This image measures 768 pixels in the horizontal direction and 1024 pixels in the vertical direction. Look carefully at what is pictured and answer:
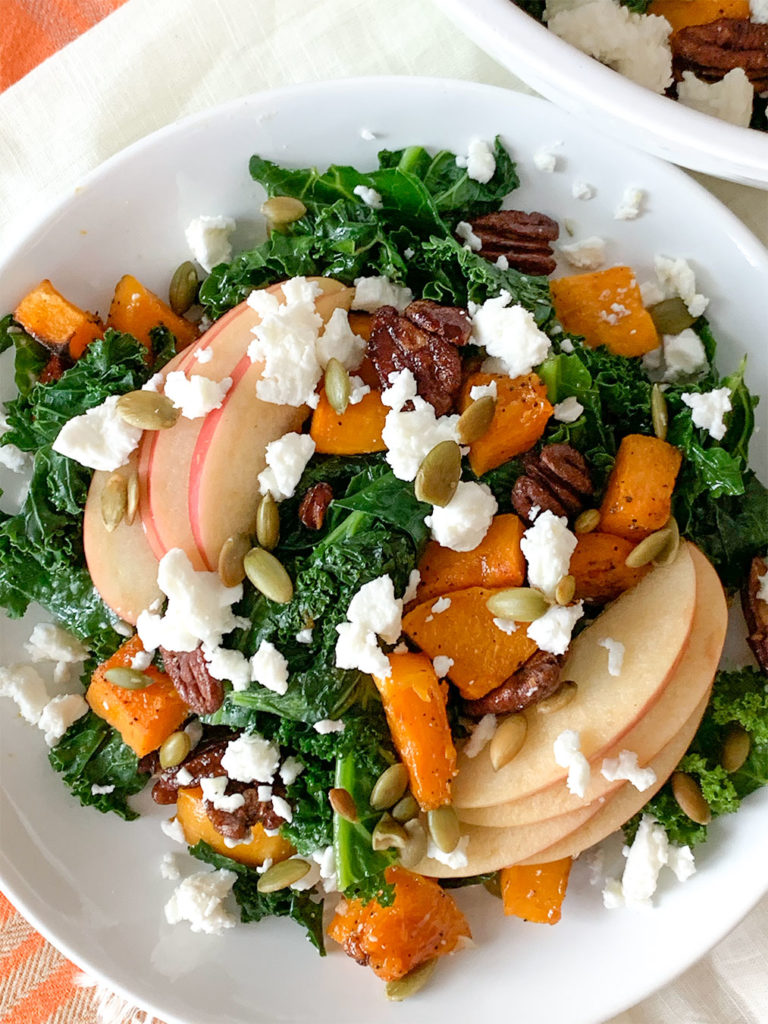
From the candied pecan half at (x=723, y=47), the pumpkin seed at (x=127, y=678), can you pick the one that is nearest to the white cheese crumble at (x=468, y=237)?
the candied pecan half at (x=723, y=47)

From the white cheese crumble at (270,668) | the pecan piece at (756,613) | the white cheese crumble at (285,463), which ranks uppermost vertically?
the white cheese crumble at (285,463)

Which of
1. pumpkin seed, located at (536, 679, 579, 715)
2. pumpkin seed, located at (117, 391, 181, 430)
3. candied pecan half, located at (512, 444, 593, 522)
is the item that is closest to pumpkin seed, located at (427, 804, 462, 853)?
pumpkin seed, located at (536, 679, 579, 715)

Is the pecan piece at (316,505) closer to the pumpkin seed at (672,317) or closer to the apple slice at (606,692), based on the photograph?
the apple slice at (606,692)

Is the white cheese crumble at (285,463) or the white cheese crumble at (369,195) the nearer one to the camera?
the white cheese crumble at (285,463)

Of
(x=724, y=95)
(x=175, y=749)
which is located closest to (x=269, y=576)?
(x=175, y=749)

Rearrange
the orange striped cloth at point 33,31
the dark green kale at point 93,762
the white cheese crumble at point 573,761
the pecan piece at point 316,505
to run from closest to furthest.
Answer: the white cheese crumble at point 573,761 → the pecan piece at point 316,505 → the dark green kale at point 93,762 → the orange striped cloth at point 33,31

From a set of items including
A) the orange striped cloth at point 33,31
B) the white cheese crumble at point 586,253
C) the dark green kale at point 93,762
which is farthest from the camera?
the orange striped cloth at point 33,31

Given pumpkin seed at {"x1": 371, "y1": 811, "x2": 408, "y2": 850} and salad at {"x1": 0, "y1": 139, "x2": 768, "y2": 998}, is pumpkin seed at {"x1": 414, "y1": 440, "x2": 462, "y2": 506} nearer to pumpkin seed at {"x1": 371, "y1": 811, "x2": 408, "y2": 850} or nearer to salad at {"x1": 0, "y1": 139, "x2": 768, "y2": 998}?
salad at {"x1": 0, "y1": 139, "x2": 768, "y2": 998}
